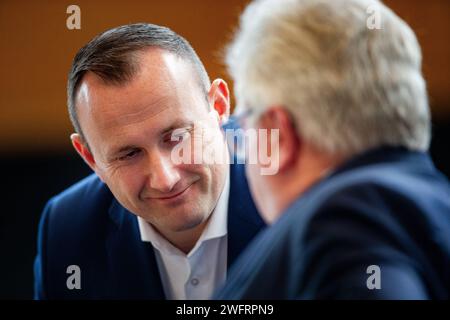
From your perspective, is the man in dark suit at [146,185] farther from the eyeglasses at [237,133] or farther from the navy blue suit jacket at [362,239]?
the navy blue suit jacket at [362,239]

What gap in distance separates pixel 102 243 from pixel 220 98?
0.46 metres

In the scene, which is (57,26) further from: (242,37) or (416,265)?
(416,265)

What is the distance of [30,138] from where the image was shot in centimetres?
235

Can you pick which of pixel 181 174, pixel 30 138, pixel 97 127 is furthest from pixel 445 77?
pixel 30 138

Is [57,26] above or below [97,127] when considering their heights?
above

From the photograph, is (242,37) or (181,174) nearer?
(242,37)

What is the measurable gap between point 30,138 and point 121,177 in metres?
0.87

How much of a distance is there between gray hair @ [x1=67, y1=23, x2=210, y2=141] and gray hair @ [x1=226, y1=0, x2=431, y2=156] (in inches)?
19.5

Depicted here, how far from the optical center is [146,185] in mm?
1564

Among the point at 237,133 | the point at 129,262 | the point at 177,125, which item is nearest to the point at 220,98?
the point at 177,125

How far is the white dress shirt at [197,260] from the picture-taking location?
1658 mm

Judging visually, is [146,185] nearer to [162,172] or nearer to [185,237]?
[162,172]

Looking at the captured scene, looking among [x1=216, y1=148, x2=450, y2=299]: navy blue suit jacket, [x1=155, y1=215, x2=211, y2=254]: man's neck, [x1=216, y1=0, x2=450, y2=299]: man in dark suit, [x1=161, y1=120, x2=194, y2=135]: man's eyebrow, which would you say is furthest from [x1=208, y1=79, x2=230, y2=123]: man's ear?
[x1=216, y1=148, x2=450, y2=299]: navy blue suit jacket

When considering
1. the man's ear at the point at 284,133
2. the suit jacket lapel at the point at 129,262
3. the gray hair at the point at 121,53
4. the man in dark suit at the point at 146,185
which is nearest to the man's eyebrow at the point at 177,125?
the man in dark suit at the point at 146,185
